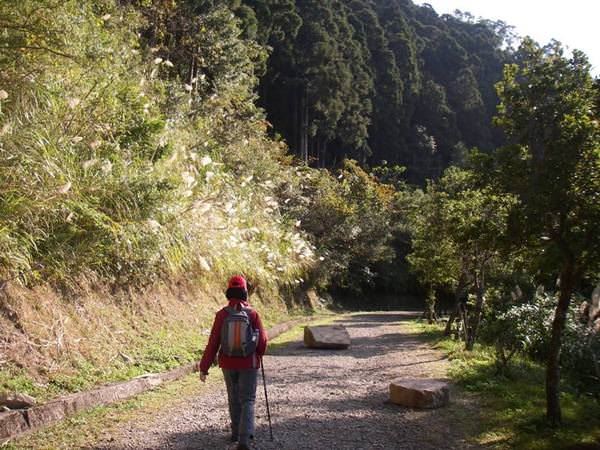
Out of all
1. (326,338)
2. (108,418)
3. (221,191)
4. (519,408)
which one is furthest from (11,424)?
(221,191)

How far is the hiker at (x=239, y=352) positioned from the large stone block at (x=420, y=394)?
96.8 inches

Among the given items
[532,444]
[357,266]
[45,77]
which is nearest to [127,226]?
[45,77]

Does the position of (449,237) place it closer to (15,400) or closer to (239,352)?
(239,352)

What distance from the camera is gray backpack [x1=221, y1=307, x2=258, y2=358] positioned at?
4.47 meters

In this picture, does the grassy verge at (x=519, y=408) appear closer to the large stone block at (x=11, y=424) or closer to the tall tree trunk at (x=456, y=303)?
the tall tree trunk at (x=456, y=303)

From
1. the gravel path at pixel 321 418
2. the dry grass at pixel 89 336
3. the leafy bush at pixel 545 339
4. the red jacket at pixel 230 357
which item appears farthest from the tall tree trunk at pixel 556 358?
the dry grass at pixel 89 336

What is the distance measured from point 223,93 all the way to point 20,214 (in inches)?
477

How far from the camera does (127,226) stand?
22.4 feet

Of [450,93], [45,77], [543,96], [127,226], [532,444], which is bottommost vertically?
[532,444]

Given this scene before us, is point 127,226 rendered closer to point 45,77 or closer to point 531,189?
point 45,77

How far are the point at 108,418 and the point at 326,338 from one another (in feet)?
21.7

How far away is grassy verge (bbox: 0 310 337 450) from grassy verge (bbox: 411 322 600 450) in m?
3.40

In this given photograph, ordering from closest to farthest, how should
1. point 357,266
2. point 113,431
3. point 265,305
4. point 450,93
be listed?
point 113,431
point 265,305
point 357,266
point 450,93

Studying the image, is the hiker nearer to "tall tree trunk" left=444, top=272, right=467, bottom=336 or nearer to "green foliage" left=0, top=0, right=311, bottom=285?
"green foliage" left=0, top=0, right=311, bottom=285
